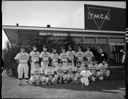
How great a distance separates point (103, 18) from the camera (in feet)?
52.7

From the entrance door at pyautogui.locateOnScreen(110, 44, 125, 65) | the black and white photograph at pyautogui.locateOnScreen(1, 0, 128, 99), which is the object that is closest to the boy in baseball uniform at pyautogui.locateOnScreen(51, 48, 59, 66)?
the black and white photograph at pyautogui.locateOnScreen(1, 0, 128, 99)

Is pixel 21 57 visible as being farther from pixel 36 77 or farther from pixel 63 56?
pixel 63 56

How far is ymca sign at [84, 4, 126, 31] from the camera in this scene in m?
15.5

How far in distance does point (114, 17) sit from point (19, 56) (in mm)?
10535

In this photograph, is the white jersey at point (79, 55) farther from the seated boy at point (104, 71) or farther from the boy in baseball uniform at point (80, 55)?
the seated boy at point (104, 71)

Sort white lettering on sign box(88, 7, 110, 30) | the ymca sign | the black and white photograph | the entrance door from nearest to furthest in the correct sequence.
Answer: the black and white photograph, the ymca sign, white lettering on sign box(88, 7, 110, 30), the entrance door

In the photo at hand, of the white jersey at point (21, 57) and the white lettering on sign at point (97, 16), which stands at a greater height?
the white lettering on sign at point (97, 16)

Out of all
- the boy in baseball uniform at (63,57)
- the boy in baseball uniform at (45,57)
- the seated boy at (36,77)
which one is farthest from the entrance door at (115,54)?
the seated boy at (36,77)

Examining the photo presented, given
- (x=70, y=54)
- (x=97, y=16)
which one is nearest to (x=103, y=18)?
(x=97, y=16)

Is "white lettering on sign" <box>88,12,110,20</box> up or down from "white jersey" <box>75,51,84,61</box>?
up

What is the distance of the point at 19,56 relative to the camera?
10273mm

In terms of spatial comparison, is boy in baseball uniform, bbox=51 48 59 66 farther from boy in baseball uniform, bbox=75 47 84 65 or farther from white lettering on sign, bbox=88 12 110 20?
white lettering on sign, bbox=88 12 110 20

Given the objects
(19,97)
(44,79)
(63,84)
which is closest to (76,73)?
(63,84)

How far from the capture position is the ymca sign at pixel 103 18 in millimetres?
15453
